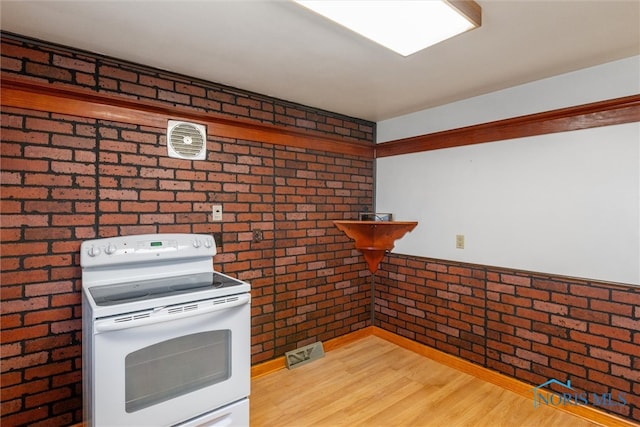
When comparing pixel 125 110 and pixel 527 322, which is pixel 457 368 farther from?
pixel 125 110

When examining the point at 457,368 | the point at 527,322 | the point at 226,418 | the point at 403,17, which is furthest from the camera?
the point at 457,368

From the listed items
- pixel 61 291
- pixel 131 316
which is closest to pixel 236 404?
pixel 131 316

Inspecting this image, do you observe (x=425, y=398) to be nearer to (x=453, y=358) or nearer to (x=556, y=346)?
(x=453, y=358)

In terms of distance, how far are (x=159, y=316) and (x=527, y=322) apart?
2470 mm

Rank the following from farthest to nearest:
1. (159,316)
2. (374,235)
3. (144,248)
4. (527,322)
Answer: (374,235), (527,322), (144,248), (159,316)

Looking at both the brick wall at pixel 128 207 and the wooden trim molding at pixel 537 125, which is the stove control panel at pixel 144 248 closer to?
the brick wall at pixel 128 207

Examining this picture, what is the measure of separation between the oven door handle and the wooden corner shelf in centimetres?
157

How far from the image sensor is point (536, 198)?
2.42 metres

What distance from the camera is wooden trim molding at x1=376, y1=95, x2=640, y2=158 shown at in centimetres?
205

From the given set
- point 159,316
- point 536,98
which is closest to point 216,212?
point 159,316

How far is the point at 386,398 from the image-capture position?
2.41m

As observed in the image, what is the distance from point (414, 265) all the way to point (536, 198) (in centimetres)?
119

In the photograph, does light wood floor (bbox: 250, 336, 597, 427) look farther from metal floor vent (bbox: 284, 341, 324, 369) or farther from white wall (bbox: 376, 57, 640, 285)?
white wall (bbox: 376, 57, 640, 285)

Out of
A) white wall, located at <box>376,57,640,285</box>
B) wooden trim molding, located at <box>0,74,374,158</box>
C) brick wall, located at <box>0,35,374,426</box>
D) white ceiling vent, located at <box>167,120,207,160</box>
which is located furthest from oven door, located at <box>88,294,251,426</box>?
white wall, located at <box>376,57,640,285</box>
